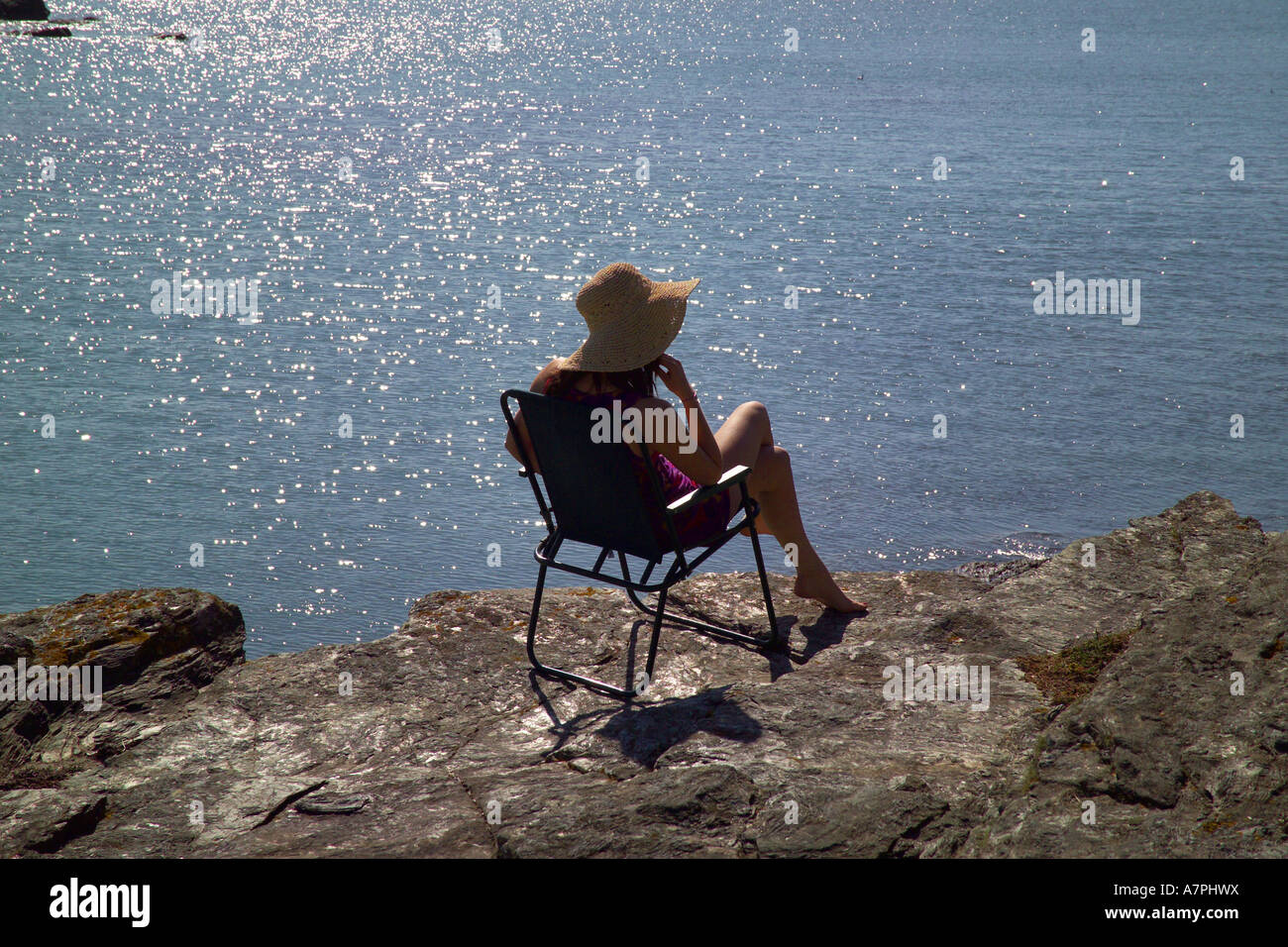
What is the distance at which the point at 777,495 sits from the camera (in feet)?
12.9

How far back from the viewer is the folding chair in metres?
3.27

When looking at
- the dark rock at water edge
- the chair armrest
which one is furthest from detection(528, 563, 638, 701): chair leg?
the dark rock at water edge

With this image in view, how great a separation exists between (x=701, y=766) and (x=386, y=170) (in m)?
13.7

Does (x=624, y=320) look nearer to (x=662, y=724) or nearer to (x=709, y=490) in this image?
(x=709, y=490)

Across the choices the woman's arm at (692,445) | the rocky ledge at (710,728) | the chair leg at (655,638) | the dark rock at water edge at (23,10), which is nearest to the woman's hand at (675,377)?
the woman's arm at (692,445)

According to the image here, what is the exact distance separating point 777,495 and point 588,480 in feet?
2.75

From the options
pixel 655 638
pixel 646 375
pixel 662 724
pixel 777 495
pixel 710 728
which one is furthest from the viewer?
pixel 777 495

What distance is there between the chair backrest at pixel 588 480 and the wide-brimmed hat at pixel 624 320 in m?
0.19

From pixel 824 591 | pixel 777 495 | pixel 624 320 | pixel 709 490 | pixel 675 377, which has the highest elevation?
pixel 624 320

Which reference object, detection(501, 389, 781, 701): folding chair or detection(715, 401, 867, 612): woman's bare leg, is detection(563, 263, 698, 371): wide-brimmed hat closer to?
detection(501, 389, 781, 701): folding chair

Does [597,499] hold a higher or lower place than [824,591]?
higher

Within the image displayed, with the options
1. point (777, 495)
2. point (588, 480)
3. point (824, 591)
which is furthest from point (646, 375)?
point (824, 591)
